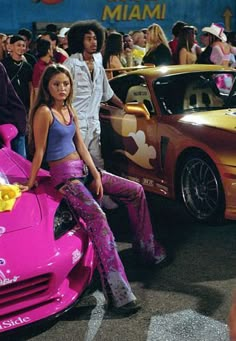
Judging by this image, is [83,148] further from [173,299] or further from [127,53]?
[127,53]

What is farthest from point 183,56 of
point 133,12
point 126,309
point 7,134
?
point 133,12

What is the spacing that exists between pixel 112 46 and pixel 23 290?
16.0ft

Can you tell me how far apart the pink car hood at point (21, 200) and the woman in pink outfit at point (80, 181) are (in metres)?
0.11

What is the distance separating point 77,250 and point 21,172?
3.19 feet

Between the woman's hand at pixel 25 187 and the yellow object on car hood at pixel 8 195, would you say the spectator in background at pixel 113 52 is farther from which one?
the yellow object on car hood at pixel 8 195

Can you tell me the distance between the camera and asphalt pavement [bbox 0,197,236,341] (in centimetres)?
332

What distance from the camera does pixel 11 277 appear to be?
3.07 m

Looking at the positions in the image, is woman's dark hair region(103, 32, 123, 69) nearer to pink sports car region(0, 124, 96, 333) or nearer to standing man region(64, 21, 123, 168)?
standing man region(64, 21, 123, 168)

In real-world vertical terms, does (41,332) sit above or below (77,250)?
below

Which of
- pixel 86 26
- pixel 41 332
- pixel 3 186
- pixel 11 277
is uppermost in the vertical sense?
pixel 86 26

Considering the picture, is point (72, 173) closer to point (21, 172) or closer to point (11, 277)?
point (21, 172)

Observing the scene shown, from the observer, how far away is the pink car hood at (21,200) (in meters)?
3.43

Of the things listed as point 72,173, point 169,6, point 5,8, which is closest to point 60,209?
point 72,173

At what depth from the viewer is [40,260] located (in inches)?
125
